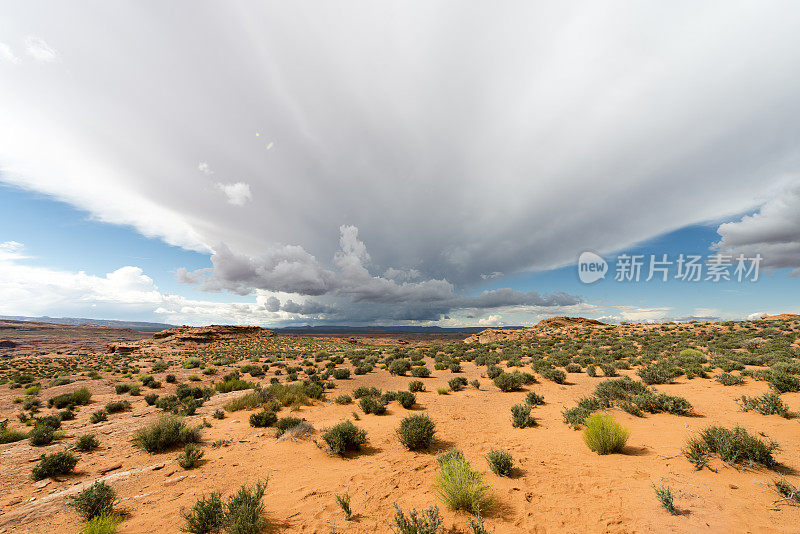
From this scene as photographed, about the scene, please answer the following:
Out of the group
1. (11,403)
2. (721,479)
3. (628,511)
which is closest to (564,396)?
(721,479)

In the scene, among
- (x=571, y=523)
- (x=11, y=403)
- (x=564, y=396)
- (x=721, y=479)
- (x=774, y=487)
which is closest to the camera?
(x=571, y=523)

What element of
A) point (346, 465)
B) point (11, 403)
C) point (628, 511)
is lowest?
point (11, 403)

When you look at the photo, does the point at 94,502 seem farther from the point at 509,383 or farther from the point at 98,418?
the point at 509,383

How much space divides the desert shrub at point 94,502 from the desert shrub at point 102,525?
268 mm

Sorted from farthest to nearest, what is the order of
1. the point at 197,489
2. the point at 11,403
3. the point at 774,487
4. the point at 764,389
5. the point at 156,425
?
1. the point at 11,403
2. the point at 764,389
3. the point at 156,425
4. the point at 197,489
5. the point at 774,487

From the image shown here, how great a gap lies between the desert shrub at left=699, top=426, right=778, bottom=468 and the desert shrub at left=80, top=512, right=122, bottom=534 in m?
12.1

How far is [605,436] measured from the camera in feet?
24.0

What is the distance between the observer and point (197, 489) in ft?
21.5

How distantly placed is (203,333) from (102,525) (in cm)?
7875

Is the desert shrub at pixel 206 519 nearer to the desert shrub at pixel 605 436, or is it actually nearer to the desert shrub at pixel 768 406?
the desert shrub at pixel 605 436

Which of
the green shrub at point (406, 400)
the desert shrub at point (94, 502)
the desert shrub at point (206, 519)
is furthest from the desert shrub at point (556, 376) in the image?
the desert shrub at point (94, 502)

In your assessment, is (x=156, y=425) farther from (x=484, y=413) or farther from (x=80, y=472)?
(x=484, y=413)

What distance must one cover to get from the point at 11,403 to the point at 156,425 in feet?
58.2

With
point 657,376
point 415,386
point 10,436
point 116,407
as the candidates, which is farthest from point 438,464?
point 116,407
